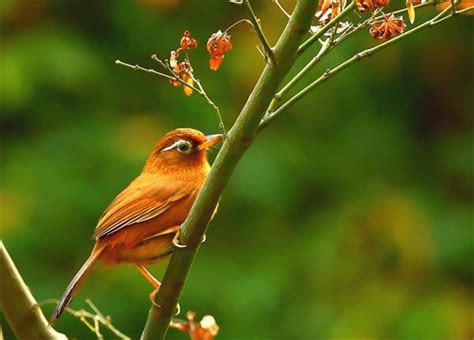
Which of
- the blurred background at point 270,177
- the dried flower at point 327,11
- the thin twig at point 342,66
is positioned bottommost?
the blurred background at point 270,177

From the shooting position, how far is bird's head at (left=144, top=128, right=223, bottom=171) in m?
4.57

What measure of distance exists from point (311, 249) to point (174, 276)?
16.1 feet

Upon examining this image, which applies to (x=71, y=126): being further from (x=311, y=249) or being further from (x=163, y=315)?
(x=163, y=315)

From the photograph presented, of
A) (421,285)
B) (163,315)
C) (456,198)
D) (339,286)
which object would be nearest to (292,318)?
(339,286)

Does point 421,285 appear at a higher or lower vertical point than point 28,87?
lower

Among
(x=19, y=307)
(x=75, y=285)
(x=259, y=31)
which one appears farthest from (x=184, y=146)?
(x=259, y=31)

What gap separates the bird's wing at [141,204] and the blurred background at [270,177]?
9.87 feet

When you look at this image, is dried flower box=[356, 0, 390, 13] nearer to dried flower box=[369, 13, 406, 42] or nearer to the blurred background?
dried flower box=[369, 13, 406, 42]

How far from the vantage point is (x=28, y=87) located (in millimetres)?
7957

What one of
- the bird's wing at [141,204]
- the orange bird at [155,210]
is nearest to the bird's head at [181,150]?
the orange bird at [155,210]

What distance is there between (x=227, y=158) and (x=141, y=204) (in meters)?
1.48

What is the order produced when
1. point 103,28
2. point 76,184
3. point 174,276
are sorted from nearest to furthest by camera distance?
point 174,276 < point 76,184 < point 103,28

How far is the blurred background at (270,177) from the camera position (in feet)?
25.0

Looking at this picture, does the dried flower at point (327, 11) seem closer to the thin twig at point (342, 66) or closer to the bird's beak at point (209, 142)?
the thin twig at point (342, 66)
